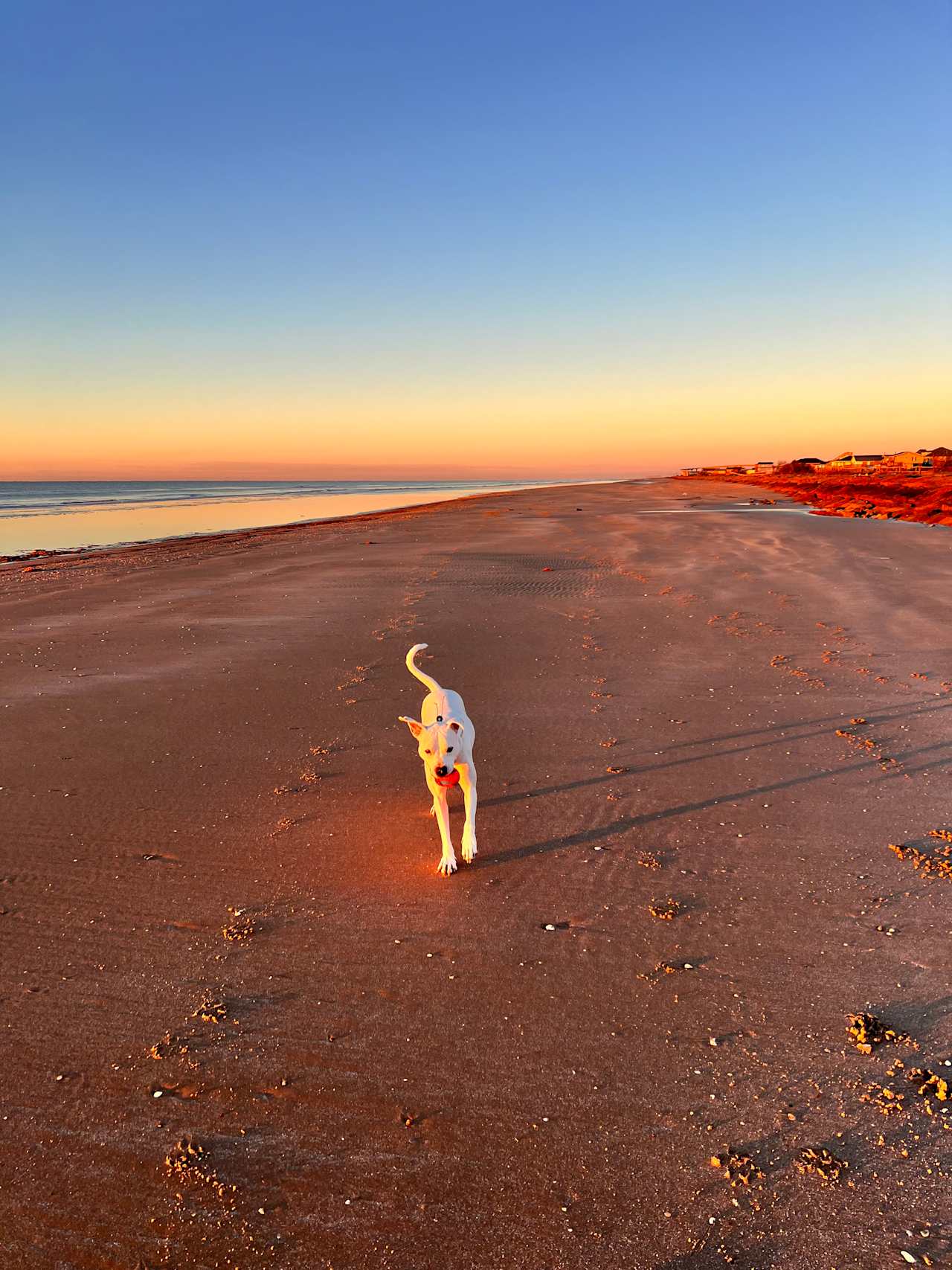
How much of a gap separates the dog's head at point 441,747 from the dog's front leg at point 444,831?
22cm

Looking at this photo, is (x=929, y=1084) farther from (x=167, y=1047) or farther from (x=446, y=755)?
(x=167, y=1047)

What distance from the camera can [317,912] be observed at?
533 cm

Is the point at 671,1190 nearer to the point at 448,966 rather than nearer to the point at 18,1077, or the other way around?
the point at 448,966

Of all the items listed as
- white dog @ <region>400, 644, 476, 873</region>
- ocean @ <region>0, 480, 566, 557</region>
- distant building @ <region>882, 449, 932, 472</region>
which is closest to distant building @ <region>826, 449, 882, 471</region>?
distant building @ <region>882, 449, 932, 472</region>

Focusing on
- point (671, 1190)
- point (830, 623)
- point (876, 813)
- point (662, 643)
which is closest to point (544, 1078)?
point (671, 1190)

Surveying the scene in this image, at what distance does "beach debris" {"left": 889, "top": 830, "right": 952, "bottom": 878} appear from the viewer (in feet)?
18.5

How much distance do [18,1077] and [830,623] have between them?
1336 cm

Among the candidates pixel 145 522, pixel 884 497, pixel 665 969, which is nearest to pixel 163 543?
pixel 145 522

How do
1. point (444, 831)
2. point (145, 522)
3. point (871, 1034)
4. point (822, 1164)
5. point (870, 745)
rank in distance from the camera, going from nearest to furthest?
point (822, 1164) < point (871, 1034) < point (444, 831) < point (870, 745) < point (145, 522)

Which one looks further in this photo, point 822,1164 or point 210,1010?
point 210,1010

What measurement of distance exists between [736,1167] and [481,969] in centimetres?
178

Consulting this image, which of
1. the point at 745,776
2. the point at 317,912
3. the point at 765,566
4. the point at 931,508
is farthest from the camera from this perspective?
the point at 931,508

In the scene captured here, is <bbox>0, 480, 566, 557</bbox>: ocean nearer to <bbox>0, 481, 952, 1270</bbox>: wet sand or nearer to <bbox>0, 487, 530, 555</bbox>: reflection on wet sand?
<bbox>0, 487, 530, 555</bbox>: reflection on wet sand

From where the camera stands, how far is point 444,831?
19.0 ft
